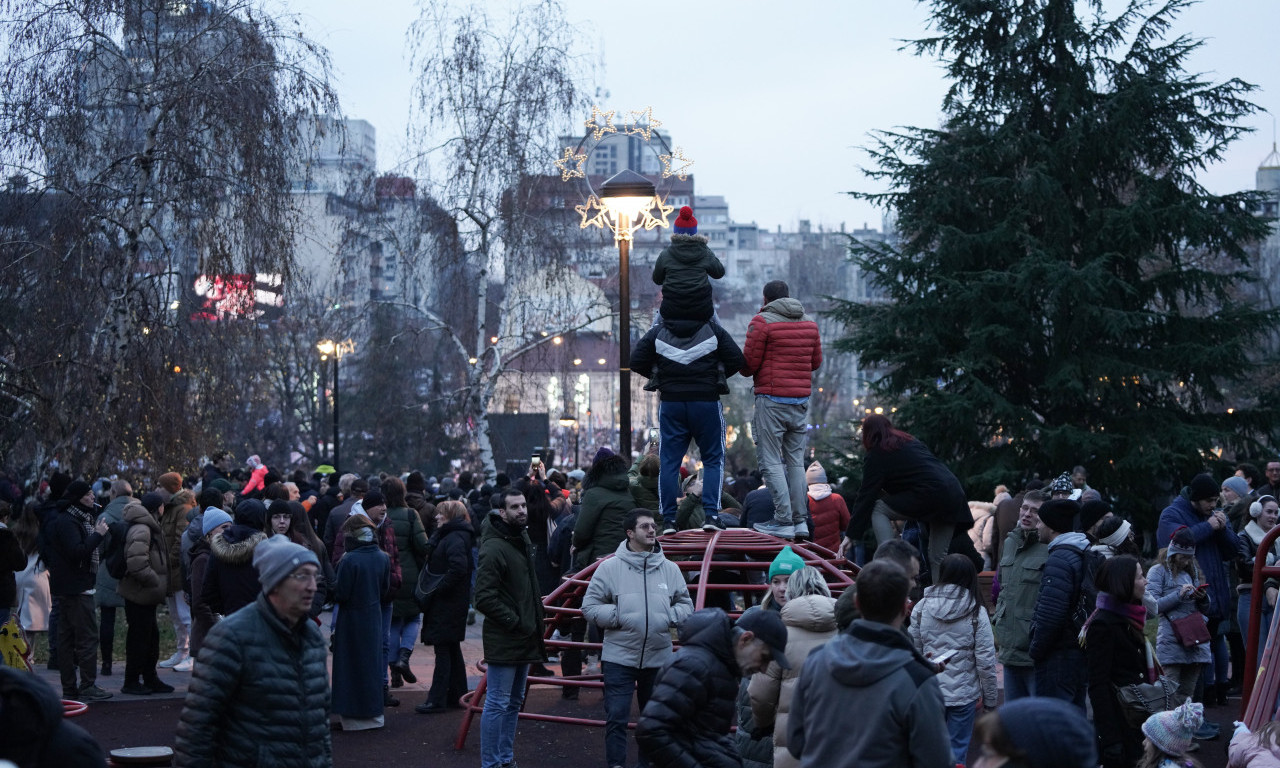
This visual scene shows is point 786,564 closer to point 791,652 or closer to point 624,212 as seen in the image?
point 791,652

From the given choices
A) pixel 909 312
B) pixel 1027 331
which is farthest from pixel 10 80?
pixel 1027 331

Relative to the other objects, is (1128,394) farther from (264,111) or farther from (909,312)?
(264,111)

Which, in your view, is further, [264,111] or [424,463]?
[424,463]

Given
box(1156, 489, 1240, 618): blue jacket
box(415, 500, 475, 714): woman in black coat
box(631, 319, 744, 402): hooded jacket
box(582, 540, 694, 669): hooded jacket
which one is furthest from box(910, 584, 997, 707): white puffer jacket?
box(415, 500, 475, 714): woman in black coat

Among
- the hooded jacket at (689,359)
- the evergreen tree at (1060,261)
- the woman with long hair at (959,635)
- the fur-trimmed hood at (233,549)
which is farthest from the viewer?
the evergreen tree at (1060,261)

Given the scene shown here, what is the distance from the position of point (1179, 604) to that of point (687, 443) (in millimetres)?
4065

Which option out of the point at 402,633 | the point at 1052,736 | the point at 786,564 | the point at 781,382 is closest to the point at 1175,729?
the point at 786,564

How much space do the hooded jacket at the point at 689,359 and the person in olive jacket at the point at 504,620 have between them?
1950 mm

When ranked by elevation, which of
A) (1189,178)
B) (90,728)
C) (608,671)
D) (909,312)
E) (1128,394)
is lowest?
(90,728)

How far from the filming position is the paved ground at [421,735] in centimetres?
1089

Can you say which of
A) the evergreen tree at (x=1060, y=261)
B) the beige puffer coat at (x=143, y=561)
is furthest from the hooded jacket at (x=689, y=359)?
the evergreen tree at (x=1060, y=261)

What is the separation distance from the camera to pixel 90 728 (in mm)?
11734

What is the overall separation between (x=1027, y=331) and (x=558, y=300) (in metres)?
13.1

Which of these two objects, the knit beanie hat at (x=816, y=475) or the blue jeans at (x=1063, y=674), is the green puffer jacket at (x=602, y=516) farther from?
the blue jeans at (x=1063, y=674)
